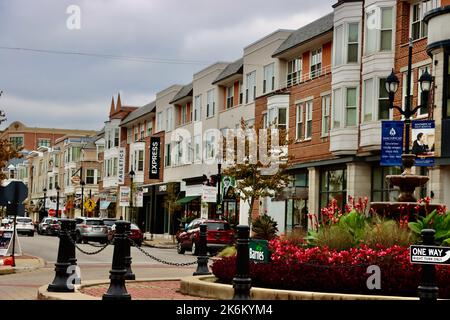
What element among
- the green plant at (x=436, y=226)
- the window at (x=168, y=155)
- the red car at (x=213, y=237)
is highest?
the window at (x=168, y=155)

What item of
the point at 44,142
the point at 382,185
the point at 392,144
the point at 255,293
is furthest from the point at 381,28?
the point at 44,142

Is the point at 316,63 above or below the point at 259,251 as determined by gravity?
above

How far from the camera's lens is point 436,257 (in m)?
10.4

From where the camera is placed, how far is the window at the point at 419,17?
33.6 metres

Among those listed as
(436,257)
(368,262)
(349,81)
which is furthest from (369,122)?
(436,257)

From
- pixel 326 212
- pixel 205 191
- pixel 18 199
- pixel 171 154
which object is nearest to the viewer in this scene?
pixel 326 212

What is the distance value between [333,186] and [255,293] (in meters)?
27.7

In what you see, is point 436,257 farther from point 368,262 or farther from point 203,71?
point 203,71

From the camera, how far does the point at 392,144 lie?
1121 inches

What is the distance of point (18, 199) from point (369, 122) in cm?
1689

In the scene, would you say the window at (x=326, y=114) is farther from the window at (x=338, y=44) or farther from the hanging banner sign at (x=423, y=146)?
the hanging banner sign at (x=423, y=146)

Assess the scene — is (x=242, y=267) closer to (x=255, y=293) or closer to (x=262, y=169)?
(x=255, y=293)

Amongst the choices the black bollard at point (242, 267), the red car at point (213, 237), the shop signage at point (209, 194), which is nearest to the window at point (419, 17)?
the red car at point (213, 237)

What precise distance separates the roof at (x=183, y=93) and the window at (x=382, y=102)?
92.9 feet
